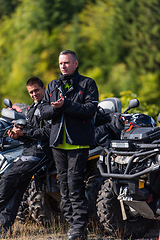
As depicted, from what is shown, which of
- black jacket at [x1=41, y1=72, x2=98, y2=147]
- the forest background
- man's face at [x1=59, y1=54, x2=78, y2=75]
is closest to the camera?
black jacket at [x1=41, y1=72, x2=98, y2=147]

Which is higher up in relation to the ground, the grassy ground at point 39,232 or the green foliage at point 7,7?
the green foliage at point 7,7

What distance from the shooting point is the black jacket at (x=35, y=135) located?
454 centimetres

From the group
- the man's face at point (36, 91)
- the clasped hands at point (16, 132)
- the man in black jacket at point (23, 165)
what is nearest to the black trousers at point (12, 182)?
the man in black jacket at point (23, 165)

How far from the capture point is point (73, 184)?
3.99 m

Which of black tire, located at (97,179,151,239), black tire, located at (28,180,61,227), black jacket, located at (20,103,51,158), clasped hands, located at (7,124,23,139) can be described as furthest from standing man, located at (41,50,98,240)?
black tire, located at (28,180,61,227)

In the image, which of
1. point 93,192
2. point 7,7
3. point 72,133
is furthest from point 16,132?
point 7,7

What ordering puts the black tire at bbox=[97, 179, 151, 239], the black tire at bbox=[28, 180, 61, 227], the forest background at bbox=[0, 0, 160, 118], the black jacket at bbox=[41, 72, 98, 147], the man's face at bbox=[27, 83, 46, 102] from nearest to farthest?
1. the black jacket at bbox=[41, 72, 98, 147]
2. the black tire at bbox=[97, 179, 151, 239]
3. the man's face at bbox=[27, 83, 46, 102]
4. the black tire at bbox=[28, 180, 61, 227]
5. the forest background at bbox=[0, 0, 160, 118]

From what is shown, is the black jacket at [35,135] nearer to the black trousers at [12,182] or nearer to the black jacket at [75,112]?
the black trousers at [12,182]

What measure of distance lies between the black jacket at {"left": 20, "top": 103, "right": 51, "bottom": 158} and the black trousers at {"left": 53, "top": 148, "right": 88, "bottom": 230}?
50 cm

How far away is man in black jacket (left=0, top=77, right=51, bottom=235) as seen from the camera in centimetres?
454

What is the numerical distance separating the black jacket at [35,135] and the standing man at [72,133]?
1.55ft

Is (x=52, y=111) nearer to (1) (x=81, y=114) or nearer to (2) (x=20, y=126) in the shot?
(1) (x=81, y=114)

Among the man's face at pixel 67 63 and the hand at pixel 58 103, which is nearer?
the hand at pixel 58 103

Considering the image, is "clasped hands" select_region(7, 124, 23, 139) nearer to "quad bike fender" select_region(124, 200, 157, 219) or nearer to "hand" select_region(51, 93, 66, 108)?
"hand" select_region(51, 93, 66, 108)
